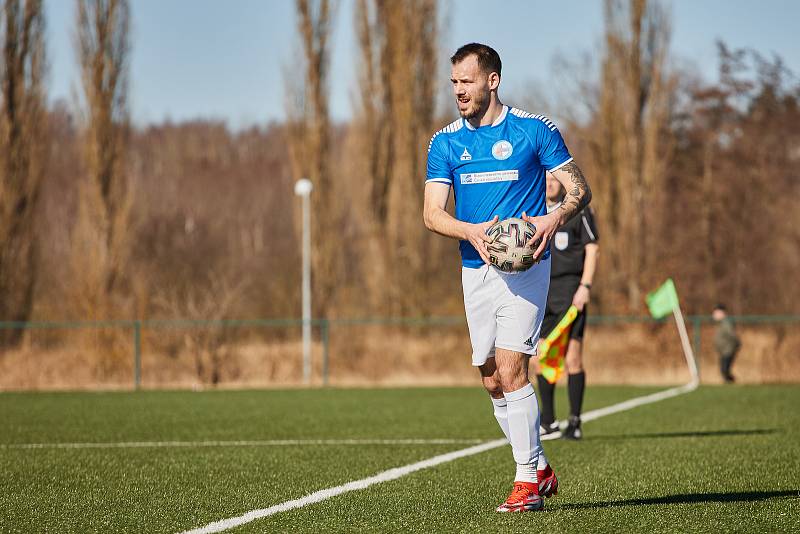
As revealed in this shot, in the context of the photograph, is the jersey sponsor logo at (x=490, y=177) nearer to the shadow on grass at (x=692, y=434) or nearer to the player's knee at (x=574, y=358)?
the player's knee at (x=574, y=358)

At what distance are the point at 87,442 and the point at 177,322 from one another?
1437cm

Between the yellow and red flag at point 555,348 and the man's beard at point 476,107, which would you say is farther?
the yellow and red flag at point 555,348

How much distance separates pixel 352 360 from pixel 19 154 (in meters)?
10.6

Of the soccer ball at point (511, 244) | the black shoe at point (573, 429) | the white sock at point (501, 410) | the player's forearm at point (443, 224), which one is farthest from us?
the black shoe at point (573, 429)

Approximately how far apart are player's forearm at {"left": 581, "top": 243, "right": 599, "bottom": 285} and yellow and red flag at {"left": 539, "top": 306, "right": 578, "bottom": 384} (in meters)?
0.30

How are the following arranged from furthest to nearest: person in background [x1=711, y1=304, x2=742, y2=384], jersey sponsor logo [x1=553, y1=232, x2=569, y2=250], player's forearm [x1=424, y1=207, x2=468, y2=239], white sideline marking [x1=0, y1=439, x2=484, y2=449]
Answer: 1. person in background [x1=711, y1=304, x2=742, y2=384]
2. jersey sponsor logo [x1=553, y1=232, x2=569, y2=250]
3. white sideline marking [x1=0, y1=439, x2=484, y2=449]
4. player's forearm [x1=424, y1=207, x2=468, y2=239]

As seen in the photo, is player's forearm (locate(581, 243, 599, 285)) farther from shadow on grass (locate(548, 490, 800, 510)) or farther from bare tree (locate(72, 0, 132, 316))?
bare tree (locate(72, 0, 132, 316))

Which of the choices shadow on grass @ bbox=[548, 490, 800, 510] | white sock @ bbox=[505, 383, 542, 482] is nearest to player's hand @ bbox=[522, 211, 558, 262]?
white sock @ bbox=[505, 383, 542, 482]

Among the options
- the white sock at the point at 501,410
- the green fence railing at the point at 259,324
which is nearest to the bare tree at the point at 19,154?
the green fence railing at the point at 259,324

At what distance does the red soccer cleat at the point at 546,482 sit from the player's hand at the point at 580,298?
443cm

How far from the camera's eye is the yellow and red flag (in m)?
10.3

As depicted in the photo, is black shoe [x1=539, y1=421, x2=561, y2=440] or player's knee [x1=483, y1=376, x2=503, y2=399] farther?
black shoe [x1=539, y1=421, x2=561, y2=440]

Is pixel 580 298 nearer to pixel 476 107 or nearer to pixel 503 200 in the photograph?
pixel 503 200

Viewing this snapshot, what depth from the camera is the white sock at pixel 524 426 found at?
5.77 m
